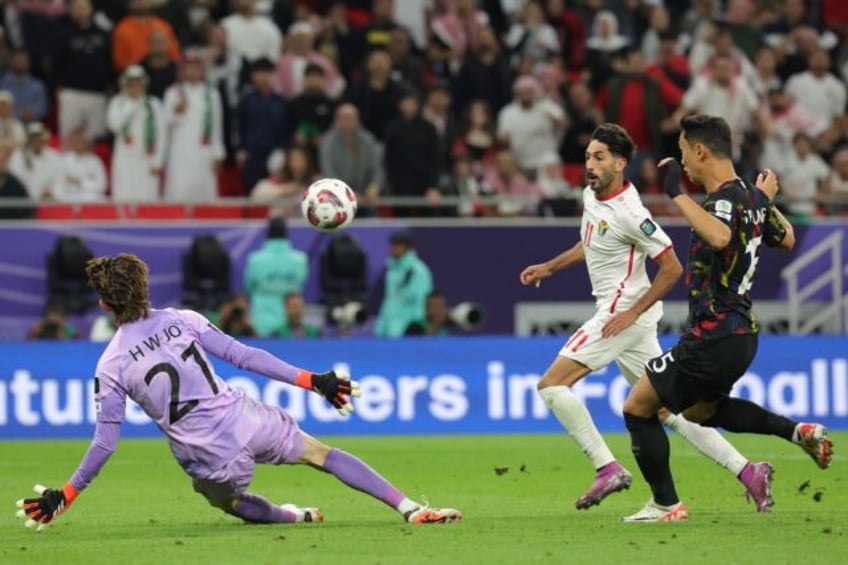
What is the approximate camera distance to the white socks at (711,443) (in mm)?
11172

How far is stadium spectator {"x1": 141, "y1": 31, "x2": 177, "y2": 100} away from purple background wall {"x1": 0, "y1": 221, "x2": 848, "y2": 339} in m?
1.81

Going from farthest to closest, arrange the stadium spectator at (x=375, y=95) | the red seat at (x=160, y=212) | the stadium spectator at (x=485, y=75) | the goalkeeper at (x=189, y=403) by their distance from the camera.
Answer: the stadium spectator at (x=485, y=75), the stadium spectator at (x=375, y=95), the red seat at (x=160, y=212), the goalkeeper at (x=189, y=403)

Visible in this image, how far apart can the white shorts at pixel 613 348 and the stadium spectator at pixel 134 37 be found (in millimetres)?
11087

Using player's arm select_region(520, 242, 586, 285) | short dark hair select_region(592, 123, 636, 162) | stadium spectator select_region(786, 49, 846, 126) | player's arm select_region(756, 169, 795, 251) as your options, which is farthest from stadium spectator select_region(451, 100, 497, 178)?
player's arm select_region(756, 169, 795, 251)

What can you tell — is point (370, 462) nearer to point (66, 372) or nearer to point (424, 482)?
point (424, 482)

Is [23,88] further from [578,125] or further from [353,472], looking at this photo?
[353,472]

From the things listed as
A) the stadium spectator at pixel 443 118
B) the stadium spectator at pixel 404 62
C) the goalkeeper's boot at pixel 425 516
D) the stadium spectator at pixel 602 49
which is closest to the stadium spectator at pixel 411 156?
the stadium spectator at pixel 443 118

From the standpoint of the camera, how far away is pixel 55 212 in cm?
2039

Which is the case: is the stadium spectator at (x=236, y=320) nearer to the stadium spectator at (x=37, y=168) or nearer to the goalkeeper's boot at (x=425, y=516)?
the stadium spectator at (x=37, y=168)

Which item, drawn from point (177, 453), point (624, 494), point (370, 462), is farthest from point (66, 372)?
point (177, 453)

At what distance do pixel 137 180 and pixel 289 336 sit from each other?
2.80 metres

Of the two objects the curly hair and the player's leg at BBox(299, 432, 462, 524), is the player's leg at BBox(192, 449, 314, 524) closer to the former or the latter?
the player's leg at BBox(299, 432, 462, 524)

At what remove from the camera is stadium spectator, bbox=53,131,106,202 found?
20.8 m

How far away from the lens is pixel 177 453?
10203mm
